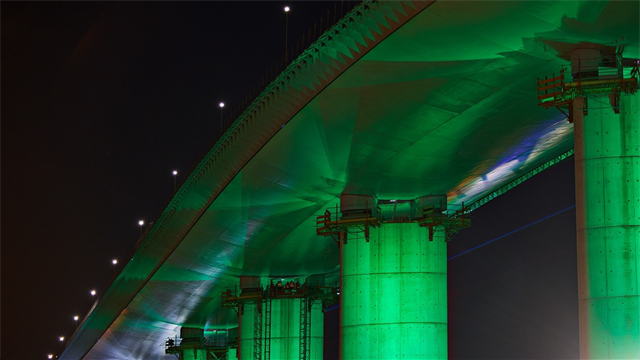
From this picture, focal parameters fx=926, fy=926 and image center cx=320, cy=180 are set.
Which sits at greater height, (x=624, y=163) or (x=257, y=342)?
(x=624, y=163)

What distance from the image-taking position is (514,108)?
3219 centimetres

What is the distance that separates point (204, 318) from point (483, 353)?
2236cm

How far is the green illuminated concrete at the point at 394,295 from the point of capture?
39.4 metres

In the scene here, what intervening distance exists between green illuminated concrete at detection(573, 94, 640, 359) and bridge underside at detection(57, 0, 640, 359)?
2462mm

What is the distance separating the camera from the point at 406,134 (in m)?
34.0

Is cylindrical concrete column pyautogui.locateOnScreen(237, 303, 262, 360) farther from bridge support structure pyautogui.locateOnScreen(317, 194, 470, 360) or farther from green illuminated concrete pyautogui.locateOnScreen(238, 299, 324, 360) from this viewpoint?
bridge support structure pyautogui.locateOnScreen(317, 194, 470, 360)

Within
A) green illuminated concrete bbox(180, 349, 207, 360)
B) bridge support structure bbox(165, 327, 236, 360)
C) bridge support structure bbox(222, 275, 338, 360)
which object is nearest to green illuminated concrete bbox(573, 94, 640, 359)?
bridge support structure bbox(222, 275, 338, 360)

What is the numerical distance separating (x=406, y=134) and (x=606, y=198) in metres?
11.0

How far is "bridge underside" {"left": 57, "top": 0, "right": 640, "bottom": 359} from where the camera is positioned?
25281mm

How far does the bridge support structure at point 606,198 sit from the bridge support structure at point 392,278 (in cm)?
1601

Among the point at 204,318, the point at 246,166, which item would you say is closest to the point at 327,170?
the point at 246,166

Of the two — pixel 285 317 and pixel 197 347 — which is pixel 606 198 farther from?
pixel 197 347

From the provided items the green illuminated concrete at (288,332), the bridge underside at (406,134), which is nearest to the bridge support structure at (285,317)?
the green illuminated concrete at (288,332)

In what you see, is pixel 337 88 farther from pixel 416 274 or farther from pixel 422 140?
pixel 416 274
